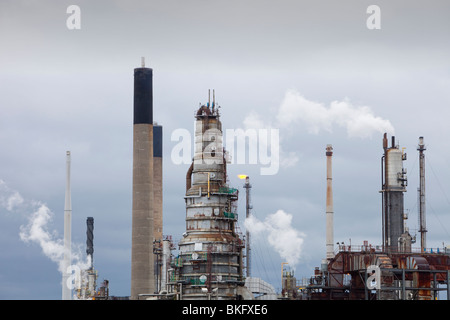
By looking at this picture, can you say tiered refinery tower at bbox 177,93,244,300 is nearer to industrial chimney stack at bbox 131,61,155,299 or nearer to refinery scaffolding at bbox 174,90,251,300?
refinery scaffolding at bbox 174,90,251,300

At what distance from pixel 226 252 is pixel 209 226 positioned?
372cm

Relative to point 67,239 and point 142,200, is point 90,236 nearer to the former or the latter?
point 67,239

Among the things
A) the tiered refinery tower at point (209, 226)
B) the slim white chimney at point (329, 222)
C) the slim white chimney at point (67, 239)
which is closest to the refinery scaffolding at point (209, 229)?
the tiered refinery tower at point (209, 226)

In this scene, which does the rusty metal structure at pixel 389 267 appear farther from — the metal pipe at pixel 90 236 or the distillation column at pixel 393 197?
the metal pipe at pixel 90 236

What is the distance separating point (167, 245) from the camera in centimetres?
11631

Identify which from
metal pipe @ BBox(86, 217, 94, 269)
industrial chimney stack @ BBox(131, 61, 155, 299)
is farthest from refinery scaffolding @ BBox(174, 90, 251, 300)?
metal pipe @ BBox(86, 217, 94, 269)

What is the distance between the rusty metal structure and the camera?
101 m

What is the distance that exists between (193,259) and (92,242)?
186 ft

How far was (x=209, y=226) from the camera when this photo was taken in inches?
4242

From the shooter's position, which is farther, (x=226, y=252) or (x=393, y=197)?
(x=393, y=197)

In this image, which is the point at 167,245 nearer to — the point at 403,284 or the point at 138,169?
the point at 138,169

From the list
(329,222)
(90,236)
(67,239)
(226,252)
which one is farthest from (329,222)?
(90,236)

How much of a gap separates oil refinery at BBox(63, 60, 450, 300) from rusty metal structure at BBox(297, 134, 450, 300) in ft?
0.38
